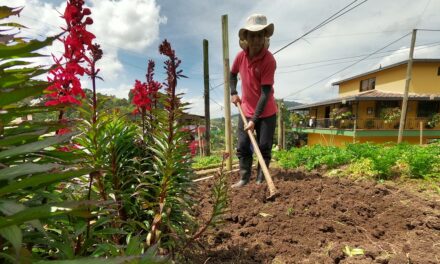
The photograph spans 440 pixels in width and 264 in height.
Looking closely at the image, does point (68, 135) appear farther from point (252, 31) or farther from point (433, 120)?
point (433, 120)

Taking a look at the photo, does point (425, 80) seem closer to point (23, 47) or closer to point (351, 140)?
point (351, 140)

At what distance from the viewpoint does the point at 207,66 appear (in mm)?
12422

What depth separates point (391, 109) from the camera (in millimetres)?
23750

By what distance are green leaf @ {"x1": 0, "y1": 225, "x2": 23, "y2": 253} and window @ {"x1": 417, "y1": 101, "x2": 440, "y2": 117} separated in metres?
30.4

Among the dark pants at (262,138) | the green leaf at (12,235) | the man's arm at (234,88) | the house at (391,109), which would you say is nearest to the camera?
the green leaf at (12,235)

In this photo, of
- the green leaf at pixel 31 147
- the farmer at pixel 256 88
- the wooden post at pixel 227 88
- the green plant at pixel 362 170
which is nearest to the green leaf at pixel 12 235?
the green leaf at pixel 31 147

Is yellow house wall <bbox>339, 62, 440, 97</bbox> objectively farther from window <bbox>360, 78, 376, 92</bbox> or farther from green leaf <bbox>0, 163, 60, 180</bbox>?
green leaf <bbox>0, 163, 60, 180</bbox>

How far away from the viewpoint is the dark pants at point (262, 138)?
4348mm

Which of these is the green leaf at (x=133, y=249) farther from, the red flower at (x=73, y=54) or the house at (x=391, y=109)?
the house at (x=391, y=109)

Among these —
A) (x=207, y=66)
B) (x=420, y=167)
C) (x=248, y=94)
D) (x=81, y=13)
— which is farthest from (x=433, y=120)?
(x=81, y=13)

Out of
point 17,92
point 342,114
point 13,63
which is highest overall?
point 13,63

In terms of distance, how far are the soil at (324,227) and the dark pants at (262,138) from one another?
71cm

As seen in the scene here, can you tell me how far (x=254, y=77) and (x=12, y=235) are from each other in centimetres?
405

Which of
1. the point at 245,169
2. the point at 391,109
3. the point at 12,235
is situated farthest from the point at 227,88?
the point at 391,109
